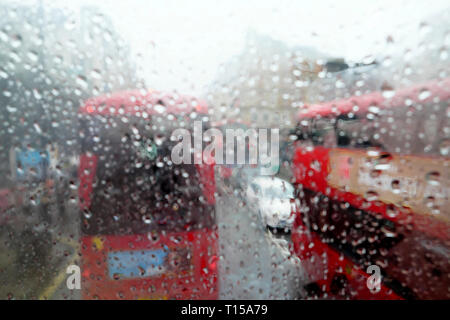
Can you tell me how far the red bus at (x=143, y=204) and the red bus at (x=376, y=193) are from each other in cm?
49

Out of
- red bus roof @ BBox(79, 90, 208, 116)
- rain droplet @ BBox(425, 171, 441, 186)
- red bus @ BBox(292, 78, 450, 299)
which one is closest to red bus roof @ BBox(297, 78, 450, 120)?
→ red bus @ BBox(292, 78, 450, 299)

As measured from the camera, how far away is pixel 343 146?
1.32m

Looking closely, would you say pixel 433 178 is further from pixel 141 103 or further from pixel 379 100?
pixel 141 103

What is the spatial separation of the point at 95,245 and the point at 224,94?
3.10 ft

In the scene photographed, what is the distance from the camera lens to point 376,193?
4.21ft

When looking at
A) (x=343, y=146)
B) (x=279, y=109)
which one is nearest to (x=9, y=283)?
(x=279, y=109)

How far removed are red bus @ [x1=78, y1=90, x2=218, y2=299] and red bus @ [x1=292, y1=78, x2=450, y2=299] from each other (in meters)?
0.49

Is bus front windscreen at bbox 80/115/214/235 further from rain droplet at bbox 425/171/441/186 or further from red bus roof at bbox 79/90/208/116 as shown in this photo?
rain droplet at bbox 425/171/441/186

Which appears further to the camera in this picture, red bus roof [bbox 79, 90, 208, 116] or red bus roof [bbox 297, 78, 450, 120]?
red bus roof [bbox 79, 90, 208, 116]

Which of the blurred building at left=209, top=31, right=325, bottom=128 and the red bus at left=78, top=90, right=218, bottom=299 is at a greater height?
the blurred building at left=209, top=31, right=325, bottom=128

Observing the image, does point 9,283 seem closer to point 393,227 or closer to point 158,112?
point 158,112

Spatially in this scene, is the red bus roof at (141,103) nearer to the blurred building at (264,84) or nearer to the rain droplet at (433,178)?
the blurred building at (264,84)

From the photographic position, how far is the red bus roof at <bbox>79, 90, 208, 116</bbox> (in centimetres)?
124

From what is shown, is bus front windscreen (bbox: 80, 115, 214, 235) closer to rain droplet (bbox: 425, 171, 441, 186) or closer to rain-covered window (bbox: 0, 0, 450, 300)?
rain-covered window (bbox: 0, 0, 450, 300)
